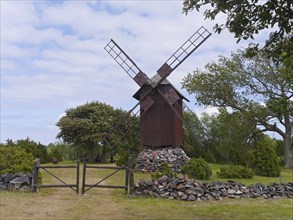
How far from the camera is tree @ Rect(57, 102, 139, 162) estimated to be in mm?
34562

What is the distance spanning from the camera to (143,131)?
23.5m

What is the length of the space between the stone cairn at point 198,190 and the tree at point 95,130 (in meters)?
19.4

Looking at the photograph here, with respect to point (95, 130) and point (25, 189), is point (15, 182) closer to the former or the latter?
point (25, 189)

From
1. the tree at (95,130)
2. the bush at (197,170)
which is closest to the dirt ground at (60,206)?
the bush at (197,170)

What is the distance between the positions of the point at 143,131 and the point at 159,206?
38.1 feet

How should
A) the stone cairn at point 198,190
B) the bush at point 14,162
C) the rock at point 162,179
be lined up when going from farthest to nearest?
the bush at point 14,162
the rock at point 162,179
the stone cairn at point 198,190

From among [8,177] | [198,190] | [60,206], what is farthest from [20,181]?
[198,190]

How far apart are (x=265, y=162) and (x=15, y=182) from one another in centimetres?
1490

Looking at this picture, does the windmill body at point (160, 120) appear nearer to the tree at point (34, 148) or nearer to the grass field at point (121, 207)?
the grass field at point (121, 207)

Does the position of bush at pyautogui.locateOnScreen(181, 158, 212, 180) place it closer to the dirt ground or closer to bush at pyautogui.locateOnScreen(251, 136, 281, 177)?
bush at pyautogui.locateOnScreen(251, 136, 281, 177)

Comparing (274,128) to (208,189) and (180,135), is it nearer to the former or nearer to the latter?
(180,135)

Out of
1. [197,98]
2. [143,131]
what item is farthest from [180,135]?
[197,98]

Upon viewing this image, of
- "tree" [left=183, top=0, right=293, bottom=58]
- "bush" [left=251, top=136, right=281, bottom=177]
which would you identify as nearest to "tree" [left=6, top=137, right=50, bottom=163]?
"bush" [left=251, top=136, right=281, bottom=177]

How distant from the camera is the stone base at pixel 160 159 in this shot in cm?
2245
